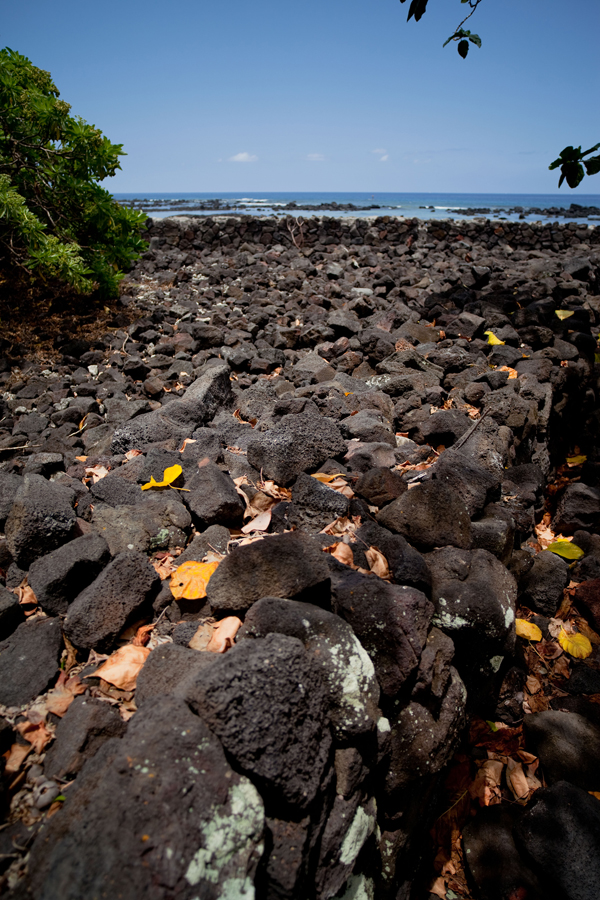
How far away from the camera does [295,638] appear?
1.53m

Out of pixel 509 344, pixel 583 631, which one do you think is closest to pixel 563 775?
pixel 583 631

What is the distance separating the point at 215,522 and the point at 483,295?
238 inches

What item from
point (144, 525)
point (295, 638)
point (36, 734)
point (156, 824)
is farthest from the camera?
point (144, 525)

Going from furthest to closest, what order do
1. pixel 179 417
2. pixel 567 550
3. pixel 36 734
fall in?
pixel 567 550, pixel 179 417, pixel 36 734

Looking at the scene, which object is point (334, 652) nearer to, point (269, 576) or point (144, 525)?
point (269, 576)

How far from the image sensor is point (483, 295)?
22.8 feet

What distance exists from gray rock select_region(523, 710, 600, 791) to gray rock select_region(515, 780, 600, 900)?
0.22m

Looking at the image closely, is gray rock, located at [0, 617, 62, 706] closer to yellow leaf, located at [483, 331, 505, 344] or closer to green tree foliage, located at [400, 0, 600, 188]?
green tree foliage, located at [400, 0, 600, 188]

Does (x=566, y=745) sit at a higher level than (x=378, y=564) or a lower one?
lower

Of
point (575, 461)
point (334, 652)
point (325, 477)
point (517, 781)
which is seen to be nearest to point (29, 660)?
point (334, 652)

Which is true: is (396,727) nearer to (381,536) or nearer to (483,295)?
(381,536)

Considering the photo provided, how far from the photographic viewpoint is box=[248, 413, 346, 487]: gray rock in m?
2.80

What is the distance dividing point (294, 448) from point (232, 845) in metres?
1.94

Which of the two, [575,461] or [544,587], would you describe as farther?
[575,461]
